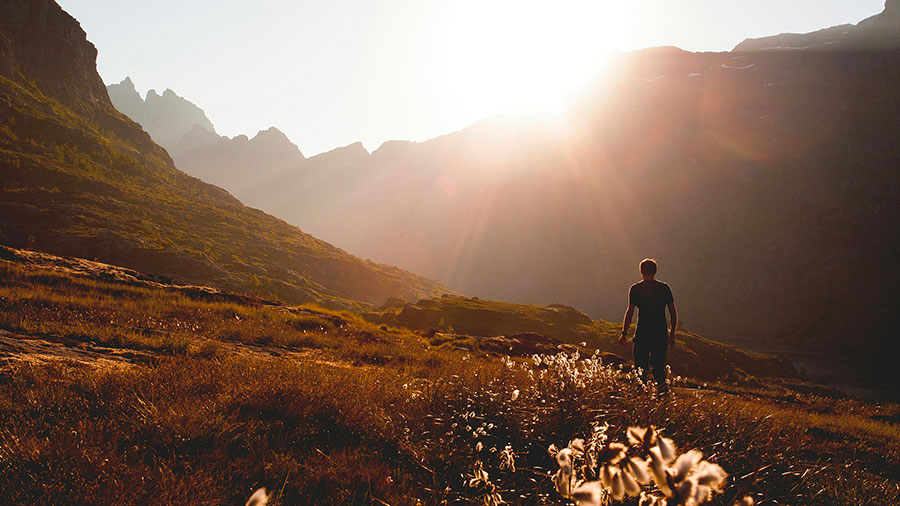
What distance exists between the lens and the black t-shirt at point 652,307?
7.64m

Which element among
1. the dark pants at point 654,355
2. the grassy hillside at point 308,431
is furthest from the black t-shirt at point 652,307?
the grassy hillside at point 308,431

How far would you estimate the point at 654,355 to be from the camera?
7668 mm

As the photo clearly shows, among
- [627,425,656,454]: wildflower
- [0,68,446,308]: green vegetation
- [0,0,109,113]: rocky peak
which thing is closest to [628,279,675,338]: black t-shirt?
[627,425,656,454]: wildflower

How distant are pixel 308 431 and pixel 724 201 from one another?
156 metres

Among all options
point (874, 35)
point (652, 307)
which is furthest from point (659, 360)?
point (874, 35)

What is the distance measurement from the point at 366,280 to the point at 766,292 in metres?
109

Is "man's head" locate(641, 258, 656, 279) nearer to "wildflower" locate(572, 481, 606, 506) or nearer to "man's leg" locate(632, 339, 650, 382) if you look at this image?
"man's leg" locate(632, 339, 650, 382)

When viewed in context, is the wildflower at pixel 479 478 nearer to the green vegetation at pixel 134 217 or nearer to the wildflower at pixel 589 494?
the wildflower at pixel 589 494

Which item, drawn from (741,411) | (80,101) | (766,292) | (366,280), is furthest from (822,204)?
(80,101)

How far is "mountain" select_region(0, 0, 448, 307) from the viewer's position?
126 ft

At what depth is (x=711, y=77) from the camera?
170750 mm

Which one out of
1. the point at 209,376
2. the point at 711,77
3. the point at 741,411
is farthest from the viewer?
the point at 711,77

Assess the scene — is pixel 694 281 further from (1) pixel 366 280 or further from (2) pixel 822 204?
(1) pixel 366 280

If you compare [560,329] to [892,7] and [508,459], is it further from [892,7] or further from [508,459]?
[892,7]
